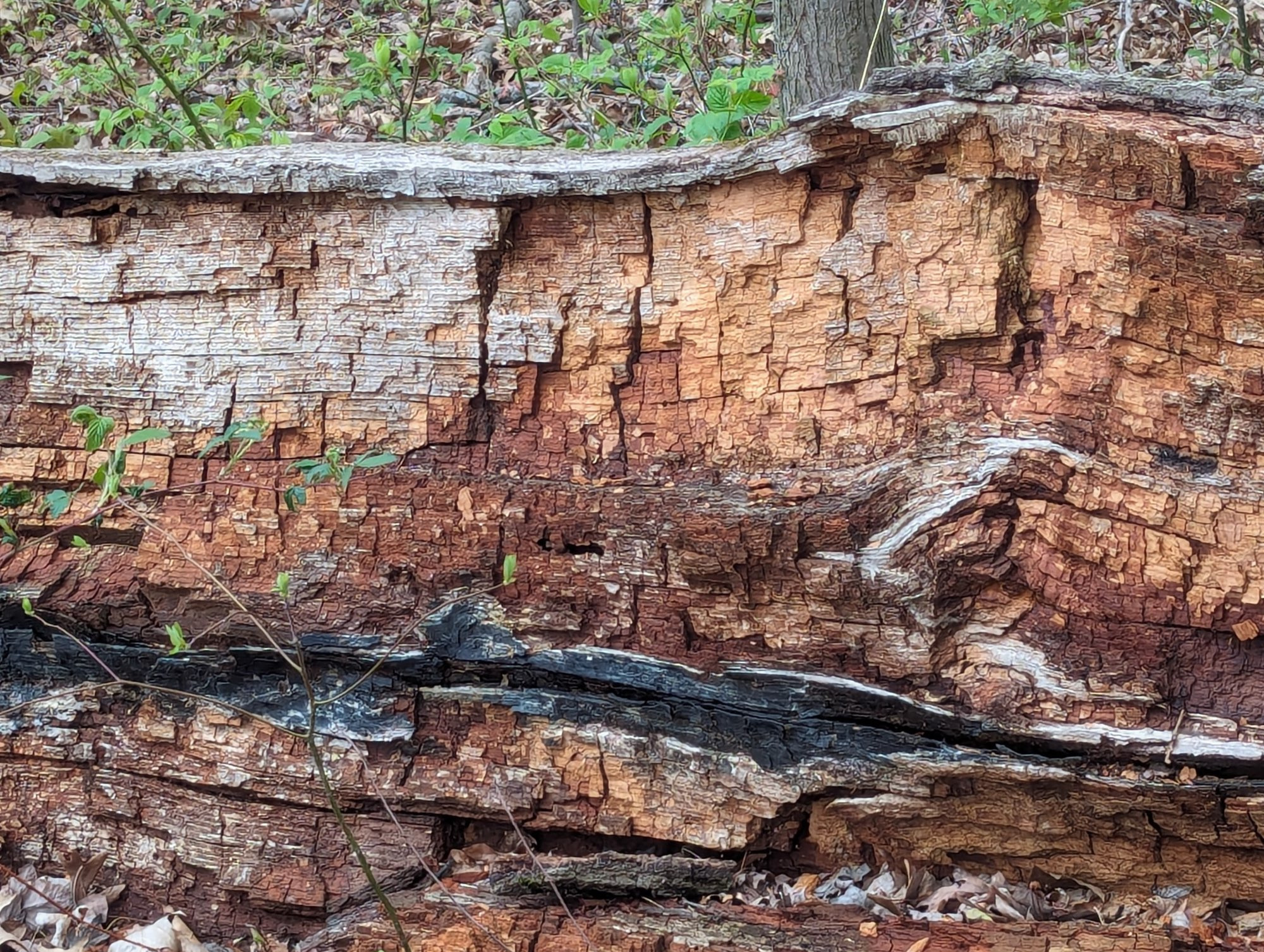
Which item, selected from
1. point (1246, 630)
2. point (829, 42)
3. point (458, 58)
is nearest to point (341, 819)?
point (1246, 630)

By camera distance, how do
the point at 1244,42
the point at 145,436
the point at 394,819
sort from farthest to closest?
Answer: the point at 1244,42 → the point at 394,819 → the point at 145,436

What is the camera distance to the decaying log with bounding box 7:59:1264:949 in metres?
1.93

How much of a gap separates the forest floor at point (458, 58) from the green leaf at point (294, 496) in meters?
1.81

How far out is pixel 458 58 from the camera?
17.1 ft

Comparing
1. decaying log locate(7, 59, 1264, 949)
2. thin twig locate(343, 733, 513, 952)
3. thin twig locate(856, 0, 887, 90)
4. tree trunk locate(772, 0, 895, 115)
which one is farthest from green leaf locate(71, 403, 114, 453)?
thin twig locate(856, 0, 887, 90)

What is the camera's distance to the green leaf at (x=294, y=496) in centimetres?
207

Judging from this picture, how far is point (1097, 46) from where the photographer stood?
4.66 m

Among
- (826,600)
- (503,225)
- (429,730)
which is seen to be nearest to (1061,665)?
(826,600)

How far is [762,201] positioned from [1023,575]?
0.91 meters

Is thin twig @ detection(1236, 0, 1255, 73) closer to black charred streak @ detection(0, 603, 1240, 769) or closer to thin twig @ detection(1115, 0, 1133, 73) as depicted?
thin twig @ detection(1115, 0, 1133, 73)

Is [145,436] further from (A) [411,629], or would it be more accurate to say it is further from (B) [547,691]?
(B) [547,691]

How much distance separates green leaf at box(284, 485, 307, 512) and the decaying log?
0.14m

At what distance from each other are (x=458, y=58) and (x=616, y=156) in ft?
11.3

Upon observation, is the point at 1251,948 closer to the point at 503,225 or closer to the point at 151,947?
the point at 503,225
